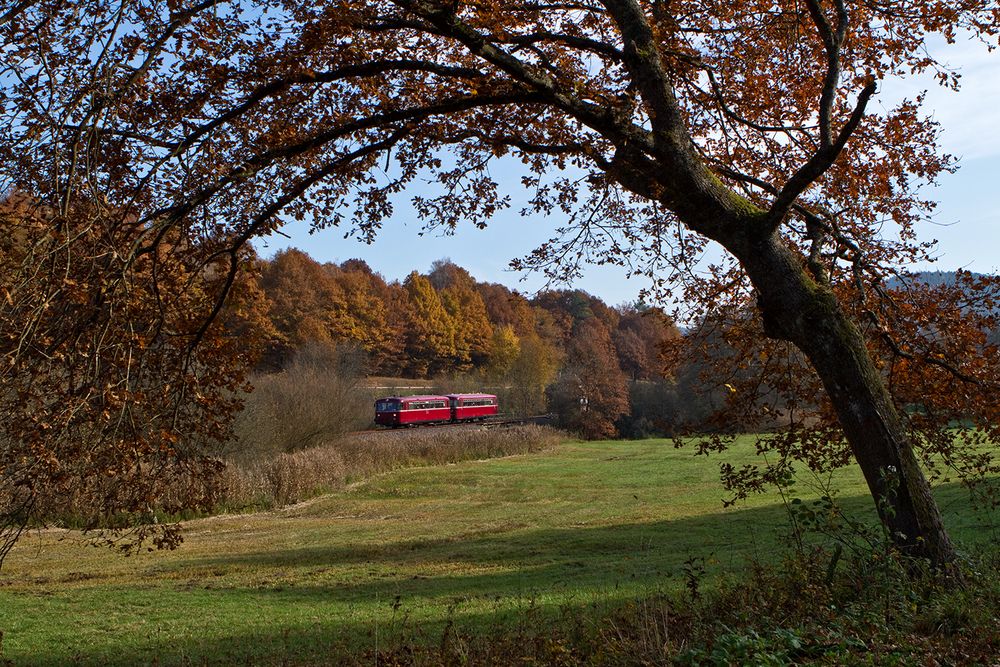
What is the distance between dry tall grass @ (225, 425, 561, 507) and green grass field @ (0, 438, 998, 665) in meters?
1.06

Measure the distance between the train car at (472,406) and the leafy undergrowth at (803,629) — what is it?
173ft

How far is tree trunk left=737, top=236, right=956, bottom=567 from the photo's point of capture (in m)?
6.61

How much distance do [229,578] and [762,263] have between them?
46.4ft

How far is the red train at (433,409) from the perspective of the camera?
180 ft

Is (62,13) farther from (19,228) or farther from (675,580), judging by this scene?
(675,580)

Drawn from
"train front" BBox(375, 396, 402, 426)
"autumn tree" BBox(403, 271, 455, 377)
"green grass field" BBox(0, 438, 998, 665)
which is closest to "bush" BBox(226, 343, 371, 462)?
"green grass field" BBox(0, 438, 998, 665)

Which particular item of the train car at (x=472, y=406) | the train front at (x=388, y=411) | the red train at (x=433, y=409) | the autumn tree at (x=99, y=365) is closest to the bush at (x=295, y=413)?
the train front at (x=388, y=411)

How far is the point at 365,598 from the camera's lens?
48.9 feet

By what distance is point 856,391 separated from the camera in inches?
274

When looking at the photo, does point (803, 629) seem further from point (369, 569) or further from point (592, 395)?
point (592, 395)

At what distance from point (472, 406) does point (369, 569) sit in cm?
4354

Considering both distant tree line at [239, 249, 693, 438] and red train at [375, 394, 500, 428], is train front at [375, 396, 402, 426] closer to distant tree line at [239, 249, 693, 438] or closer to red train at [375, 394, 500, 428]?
red train at [375, 394, 500, 428]

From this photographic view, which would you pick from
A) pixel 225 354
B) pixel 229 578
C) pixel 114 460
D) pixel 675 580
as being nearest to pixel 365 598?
pixel 229 578

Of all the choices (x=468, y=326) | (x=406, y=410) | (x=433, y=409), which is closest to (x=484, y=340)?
(x=468, y=326)
